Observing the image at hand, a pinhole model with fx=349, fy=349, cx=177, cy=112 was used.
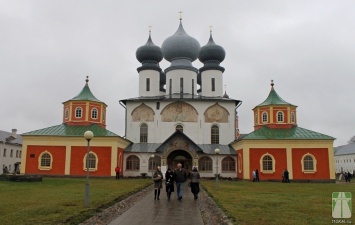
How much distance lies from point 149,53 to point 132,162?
541 inches

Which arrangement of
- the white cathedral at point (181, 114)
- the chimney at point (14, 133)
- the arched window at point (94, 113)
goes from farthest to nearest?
the chimney at point (14, 133), the arched window at point (94, 113), the white cathedral at point (181, 114)

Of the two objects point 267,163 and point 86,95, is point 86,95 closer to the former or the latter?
point 86,95

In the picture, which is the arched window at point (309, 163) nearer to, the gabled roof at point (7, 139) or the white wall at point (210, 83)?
the white wall at point (210, 83)

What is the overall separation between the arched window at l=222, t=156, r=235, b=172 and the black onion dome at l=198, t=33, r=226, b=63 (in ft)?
41.6

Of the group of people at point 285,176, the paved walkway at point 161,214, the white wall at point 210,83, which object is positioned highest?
the white wall at point 210,83

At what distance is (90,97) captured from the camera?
37156mm

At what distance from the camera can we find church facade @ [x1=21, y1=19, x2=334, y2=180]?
32156 millimetres

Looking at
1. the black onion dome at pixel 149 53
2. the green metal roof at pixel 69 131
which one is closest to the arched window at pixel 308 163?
the green metal roof at pixel 69 131

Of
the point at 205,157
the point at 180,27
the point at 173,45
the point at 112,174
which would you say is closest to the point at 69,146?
the point at 112,174

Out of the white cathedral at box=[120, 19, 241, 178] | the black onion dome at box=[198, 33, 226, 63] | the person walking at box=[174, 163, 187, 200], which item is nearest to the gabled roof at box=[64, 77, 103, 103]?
the white cathedral at box=[120, 19, 241, 178]

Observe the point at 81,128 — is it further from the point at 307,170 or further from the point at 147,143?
the point at 307,170

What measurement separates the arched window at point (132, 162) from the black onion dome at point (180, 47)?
13.5 metres

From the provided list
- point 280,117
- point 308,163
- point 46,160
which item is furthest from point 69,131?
point 308,163

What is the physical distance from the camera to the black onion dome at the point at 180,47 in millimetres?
41875
